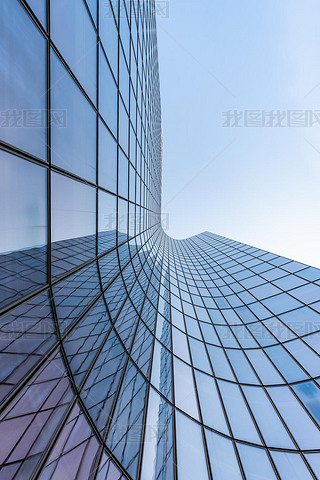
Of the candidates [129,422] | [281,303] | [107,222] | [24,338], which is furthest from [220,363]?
[24,338]

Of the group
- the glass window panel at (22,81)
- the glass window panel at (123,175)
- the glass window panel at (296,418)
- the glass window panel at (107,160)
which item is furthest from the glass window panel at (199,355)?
the glass window panel at (22,81)

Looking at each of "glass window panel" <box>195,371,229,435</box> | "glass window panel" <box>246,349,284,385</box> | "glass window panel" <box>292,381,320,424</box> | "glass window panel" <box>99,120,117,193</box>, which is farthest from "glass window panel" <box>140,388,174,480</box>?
"glass window panel" <box>99,120,117,193</box>

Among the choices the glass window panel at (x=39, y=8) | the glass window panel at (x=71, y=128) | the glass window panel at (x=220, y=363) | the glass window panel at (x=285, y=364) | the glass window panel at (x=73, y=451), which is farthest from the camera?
the glass window panel at (x=220, y=363)

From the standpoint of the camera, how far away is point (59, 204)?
16.8ft

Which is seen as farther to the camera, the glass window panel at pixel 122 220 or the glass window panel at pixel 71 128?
the glass window panel at pixel 122 220

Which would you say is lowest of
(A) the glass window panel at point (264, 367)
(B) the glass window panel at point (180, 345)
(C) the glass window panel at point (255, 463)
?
(C) the glass window panel at point (255, 463)

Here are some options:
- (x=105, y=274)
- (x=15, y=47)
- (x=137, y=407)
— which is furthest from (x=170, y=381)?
(x=15, y=47)

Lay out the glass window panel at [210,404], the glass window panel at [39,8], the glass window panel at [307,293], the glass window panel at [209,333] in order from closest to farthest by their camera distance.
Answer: the glass window panel at [39,8], the glass window panel at [210,404], the glass window panel at [209,333], the glass window panel at [307,293]

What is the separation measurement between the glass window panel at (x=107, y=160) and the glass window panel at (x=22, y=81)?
3.32 meters

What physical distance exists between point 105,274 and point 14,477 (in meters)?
5.27

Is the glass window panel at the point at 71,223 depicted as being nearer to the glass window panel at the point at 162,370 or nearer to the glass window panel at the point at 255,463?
the glass window panel at the point at 162,370

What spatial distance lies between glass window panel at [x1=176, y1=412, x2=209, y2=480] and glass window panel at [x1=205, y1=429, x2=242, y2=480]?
0.30 m

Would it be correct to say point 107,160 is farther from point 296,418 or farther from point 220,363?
point 296,418

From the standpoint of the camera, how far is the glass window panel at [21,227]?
341cm
